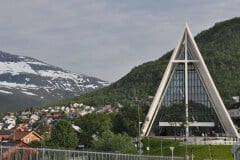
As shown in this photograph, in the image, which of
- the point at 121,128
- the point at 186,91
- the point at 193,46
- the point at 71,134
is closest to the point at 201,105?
the point at 186,91

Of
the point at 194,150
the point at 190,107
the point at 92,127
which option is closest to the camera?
the point at 194,150

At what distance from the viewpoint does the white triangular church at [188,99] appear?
11862 centimetres

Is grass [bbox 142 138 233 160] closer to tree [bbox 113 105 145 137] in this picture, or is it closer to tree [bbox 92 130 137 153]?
tree [bbox 92 130 137 153]

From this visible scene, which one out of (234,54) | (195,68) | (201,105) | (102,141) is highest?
(234,54)

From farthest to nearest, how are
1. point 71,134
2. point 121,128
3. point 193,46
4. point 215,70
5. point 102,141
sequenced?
1. point 215,70
2. point 193,46
3. point 121,128
4. point 71,134
5. point 102,141

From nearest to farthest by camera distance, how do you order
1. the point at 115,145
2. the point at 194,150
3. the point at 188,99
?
1. the point at 115,145
2. the point at 194,150
3. the point at 188,99

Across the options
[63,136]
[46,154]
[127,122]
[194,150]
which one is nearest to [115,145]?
[194,150]

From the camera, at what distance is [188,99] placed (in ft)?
397

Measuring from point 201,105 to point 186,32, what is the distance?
1478cm

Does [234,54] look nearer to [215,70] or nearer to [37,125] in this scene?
[215,70]

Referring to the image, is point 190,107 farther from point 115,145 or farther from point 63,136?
point 115,145

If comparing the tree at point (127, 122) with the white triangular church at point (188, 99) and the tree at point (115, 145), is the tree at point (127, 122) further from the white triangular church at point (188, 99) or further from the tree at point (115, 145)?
the tree at point (115, 145)

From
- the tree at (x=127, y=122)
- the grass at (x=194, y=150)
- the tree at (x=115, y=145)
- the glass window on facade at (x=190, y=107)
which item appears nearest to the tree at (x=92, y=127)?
the tree at (x=127, y=122)

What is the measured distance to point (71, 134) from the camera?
307 ft
